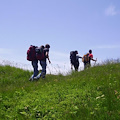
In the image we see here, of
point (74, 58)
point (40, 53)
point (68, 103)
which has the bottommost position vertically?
point (68, 103)

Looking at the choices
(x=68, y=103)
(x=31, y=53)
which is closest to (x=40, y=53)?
(x=31, y=53)

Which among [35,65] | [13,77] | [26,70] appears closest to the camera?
[35,65]

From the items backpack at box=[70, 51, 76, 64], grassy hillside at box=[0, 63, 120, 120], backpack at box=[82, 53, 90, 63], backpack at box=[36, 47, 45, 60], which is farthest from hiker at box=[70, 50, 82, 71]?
grassy hillside at box=[0, 63, 120, 120]

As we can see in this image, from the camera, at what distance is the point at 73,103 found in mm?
5434

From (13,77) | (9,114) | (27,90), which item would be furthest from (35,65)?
(9,114)

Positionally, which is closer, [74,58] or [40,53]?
[40,53]

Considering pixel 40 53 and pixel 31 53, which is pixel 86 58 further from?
pixel 31 53

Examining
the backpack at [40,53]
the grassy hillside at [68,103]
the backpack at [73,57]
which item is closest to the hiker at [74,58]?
the backpack at [73,57]

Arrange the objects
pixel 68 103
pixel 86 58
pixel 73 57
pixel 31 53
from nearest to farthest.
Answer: pixel 68 103, pixel 31 53, pixel 73 57, pixel 86 58

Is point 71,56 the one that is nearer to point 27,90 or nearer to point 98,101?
point 27,90

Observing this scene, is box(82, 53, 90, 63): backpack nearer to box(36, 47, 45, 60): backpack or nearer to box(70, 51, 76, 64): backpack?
box(70, 51, 76, 64): backpack

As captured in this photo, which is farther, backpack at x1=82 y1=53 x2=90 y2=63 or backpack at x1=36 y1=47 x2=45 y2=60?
backpack at x1=82 y1=53 x2=90 y2=63

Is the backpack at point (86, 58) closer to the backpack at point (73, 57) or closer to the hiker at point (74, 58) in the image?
the hiker at point (74, 58)

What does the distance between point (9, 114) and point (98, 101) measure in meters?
2.57
